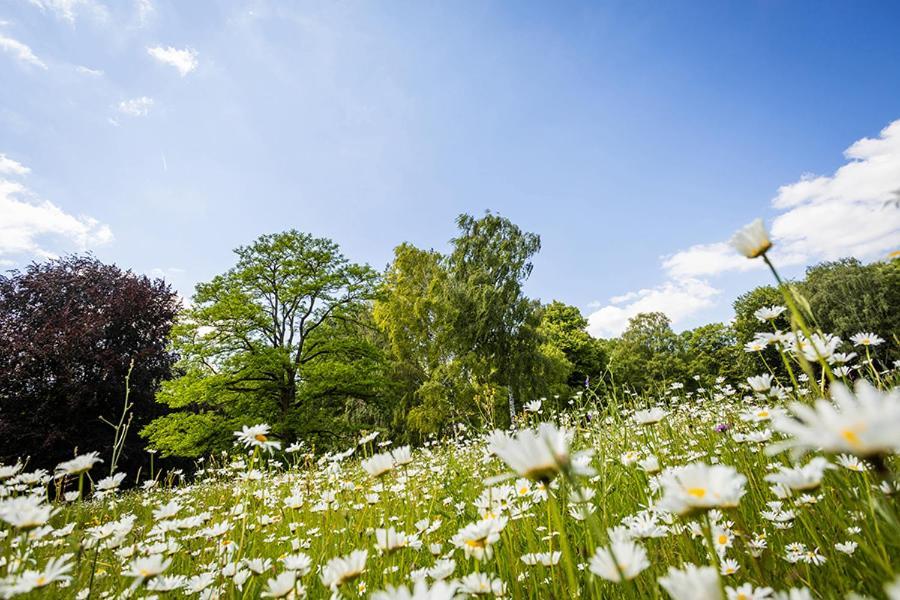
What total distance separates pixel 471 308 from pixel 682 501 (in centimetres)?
1362

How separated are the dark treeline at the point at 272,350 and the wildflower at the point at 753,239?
10.2 metres

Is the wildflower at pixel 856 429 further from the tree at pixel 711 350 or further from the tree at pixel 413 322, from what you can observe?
the tree at pixel 711 350

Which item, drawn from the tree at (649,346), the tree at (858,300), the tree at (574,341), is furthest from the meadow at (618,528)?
the tree at (649,346)

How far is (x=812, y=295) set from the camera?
23.6 meters

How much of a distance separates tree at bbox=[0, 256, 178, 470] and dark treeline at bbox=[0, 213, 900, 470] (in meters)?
0.05

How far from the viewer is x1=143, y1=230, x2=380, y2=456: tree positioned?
39.6 ft

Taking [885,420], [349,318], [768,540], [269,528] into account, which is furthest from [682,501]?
[349,318]

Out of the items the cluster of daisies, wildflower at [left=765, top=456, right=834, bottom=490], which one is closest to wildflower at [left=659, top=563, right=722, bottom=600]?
the cluster of daisies

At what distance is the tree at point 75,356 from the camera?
11.1 meters

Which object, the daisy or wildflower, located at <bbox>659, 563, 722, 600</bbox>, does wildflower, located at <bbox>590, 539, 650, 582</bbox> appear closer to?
wildflower, located at <bbox>659, 563, 722, 600</bbox>

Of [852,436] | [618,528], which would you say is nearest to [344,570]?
[618,528]

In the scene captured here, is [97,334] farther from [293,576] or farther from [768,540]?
[768,540]

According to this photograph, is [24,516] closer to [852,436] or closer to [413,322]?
[852,436]

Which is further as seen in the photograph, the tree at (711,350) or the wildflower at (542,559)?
the tree at (711,350)
